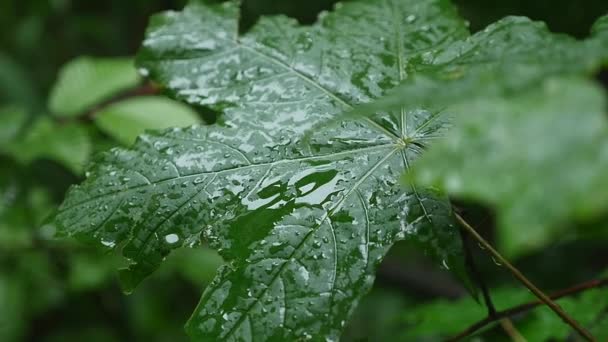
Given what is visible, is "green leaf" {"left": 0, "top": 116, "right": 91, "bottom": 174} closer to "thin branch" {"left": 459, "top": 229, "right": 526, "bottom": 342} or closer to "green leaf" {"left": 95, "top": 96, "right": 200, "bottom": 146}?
"green leaf" {"left": 95, "top": 96, "right": 200, "bottom": 146}

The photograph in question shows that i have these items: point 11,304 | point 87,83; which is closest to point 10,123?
point 87,83

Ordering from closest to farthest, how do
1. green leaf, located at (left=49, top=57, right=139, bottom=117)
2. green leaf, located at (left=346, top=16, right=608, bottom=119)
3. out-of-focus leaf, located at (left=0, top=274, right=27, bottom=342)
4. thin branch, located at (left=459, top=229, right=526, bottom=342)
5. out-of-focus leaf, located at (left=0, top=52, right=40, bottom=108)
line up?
1. green leaf, located at (left=346, top=16, right=608, bottom=119)
2. thin branch, located at (left=459, top=229, right=526, bottom=342)
3. green leaf, located at (left=49, top=57, right=139, bottom=117)
4. out-of-focus leaf, located at (left=0, top=274, right=27, bottom=342)
5. out-of-focus leaf, located at (left=0, top=52, right=40, bottom=108)

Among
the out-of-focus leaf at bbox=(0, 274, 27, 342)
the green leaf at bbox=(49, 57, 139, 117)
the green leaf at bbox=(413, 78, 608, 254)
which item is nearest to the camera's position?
the green leaf at bbox=(413, 78, 608, 254)

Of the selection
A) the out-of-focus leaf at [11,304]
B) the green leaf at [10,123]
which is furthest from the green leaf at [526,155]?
the out-of-focus leaf at [11,304]

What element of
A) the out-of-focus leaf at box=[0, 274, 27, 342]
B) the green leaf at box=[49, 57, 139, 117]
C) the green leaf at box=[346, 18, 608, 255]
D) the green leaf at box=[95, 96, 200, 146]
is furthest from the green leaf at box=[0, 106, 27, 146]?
the green leaf at box=[346, 18, 608, 255]

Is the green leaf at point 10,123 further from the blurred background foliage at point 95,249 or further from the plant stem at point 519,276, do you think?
the plant stem at point 519,276

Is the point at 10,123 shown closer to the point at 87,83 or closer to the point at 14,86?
the point at 87,83

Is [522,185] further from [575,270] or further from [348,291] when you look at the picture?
[575,270]
